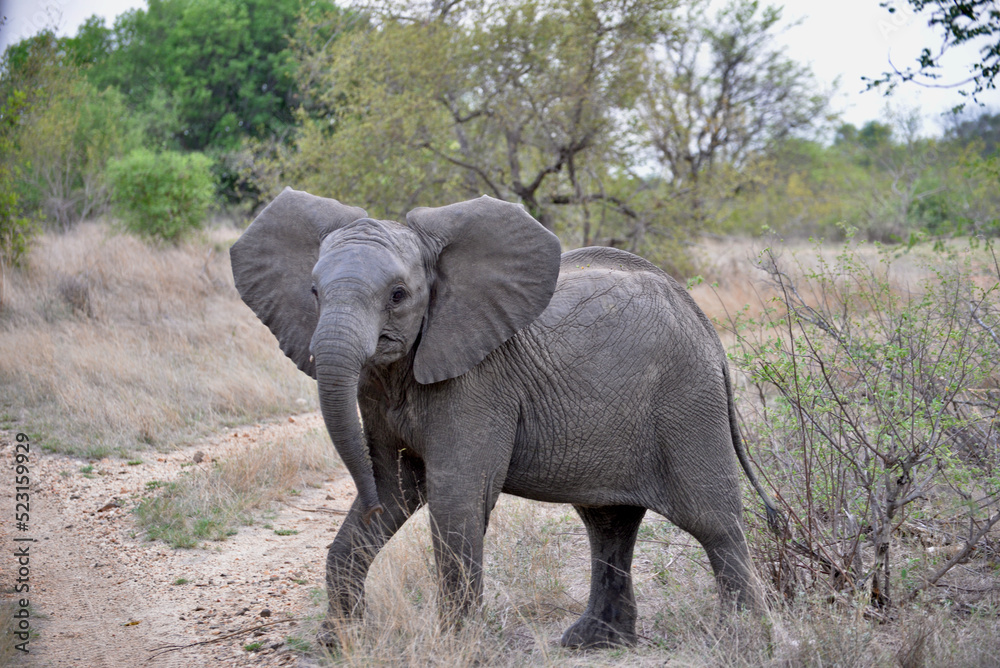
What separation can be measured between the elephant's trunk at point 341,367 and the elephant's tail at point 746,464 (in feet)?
6.05

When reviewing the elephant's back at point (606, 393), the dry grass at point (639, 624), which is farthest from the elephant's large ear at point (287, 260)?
the dry grass at point (639, 624)

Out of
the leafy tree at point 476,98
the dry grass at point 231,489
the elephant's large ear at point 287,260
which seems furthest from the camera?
the leafy tree at point 476,98

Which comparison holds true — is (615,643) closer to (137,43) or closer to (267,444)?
(267,444)

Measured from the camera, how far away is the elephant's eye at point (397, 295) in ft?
11.1

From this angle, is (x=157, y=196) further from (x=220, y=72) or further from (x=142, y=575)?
(x=142, y=575)

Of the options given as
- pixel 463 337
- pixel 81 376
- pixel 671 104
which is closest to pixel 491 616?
pixel 463 337

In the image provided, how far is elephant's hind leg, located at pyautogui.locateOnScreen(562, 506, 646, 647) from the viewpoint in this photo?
4152 millimetres

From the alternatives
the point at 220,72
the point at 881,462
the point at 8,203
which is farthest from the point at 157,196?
the point at 881,462

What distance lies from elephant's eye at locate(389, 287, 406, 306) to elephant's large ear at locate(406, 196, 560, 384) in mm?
216

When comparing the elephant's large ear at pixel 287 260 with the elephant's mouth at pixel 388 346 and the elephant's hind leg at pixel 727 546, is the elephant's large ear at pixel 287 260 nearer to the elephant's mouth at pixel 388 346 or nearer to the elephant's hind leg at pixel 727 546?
the elephant's mouth at pixel 388 346

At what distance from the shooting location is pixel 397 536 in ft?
16.8

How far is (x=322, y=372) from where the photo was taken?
3.09 m

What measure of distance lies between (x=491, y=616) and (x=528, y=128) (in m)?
11.3

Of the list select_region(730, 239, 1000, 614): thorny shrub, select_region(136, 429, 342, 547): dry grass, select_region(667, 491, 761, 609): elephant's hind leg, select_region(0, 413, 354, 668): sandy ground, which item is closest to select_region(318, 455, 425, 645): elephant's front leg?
select_region(0, 413, 354, 668): sandy ground
